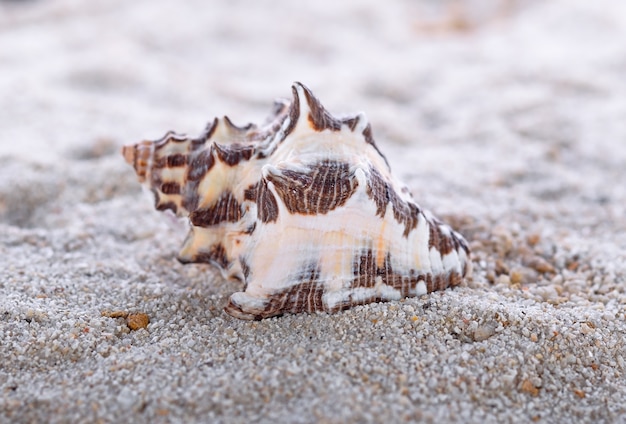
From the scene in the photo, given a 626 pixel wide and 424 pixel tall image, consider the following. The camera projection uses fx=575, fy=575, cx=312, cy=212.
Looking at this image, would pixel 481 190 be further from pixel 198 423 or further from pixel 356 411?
pixel 198 423

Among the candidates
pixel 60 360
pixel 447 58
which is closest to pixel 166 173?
pixel 60 360

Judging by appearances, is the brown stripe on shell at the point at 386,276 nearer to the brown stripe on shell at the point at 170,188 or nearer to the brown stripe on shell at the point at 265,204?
the brown stripe on shell at the point at 265,204

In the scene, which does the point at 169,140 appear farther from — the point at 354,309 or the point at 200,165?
the point at 354,309

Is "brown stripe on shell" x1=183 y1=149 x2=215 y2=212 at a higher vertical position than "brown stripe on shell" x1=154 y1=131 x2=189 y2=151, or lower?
lower

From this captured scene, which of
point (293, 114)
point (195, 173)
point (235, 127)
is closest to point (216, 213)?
point (195, 173)

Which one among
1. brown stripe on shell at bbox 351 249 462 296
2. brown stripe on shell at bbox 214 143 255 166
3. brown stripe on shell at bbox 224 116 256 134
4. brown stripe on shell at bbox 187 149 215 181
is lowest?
brown stripe on shell at bbox 351 249 462 296

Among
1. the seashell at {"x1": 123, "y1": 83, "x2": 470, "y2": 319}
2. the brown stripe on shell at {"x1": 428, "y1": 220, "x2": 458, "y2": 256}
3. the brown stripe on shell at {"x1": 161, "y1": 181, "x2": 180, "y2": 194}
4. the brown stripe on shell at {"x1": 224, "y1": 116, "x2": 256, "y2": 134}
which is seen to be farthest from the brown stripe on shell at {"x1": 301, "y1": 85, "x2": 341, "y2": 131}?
the brown stripe on shell at {"x1": 161, "y1": 181, "x2": 180, "y2": 194}

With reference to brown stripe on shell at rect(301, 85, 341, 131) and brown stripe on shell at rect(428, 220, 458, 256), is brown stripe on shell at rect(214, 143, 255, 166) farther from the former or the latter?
brown stripe on shell at rect(428, 220, 458, 256)
